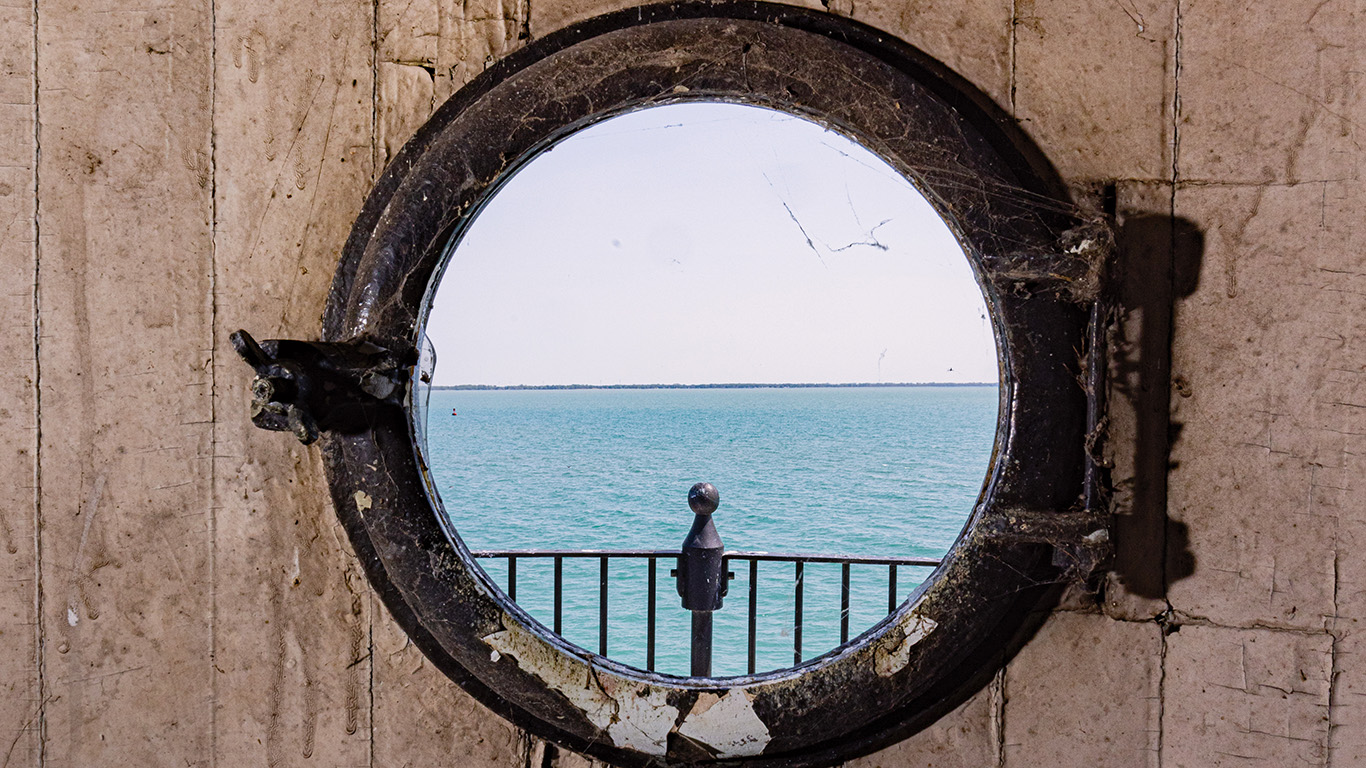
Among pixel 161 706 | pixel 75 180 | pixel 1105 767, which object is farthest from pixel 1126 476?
pixel 75 180

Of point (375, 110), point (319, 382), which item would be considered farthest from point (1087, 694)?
point (375, 110)

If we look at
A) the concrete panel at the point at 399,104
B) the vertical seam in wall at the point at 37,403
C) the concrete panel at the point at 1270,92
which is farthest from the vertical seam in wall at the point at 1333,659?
the vertical seam in wall at the point at 37,403

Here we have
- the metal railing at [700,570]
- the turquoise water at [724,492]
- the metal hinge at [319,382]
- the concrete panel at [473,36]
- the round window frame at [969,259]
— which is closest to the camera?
the metal hinge at [319,382]

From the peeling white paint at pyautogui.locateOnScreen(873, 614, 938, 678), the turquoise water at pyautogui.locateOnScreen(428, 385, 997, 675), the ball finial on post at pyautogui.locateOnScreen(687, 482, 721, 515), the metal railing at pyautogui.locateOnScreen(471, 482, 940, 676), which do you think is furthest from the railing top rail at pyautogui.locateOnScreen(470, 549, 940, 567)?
the turquoise water at pyautogui.locateOnScreen(428, 385, 997, 675)

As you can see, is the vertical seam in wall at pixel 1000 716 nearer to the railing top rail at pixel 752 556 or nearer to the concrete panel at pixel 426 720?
the concrete panel at pixel 426 720

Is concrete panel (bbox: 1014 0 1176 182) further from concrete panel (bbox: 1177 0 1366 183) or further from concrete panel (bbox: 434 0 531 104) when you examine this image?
concrete panel (bbox: 434 0 531 104)

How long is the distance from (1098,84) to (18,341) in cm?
189

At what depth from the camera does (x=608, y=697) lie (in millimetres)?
1202

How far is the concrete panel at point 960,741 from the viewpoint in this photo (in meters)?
1.22

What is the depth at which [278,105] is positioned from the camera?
1297 mm

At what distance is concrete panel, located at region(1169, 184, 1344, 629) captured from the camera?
1133 millimetres

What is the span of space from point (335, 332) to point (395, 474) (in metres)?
0.26

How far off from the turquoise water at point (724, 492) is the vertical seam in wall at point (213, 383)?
40.7 feet

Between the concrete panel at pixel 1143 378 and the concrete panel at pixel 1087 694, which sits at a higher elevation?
the concrete panel at pixel 1143 378
